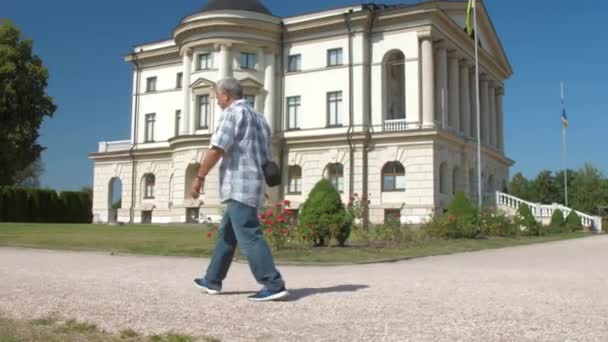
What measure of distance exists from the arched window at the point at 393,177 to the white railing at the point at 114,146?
2136 cm


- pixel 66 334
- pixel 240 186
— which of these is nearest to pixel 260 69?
pixel 240 186

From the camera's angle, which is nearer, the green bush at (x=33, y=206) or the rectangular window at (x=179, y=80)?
the green bush at (x=33, y=206)

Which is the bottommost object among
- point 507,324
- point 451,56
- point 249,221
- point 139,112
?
point 507,324

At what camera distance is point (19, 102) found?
1489 inches

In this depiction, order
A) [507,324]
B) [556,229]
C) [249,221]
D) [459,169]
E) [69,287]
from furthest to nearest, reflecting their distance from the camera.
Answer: [459,169]
[556,229]
[69,287]
[249,221]
[507,324]

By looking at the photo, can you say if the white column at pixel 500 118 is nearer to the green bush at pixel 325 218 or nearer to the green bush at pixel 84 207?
the green bush at pixel 84 207

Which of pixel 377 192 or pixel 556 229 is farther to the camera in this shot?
pixel 377 192

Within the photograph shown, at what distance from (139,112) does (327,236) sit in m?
34.3

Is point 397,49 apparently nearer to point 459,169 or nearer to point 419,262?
point 459,169

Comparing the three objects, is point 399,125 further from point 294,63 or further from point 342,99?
point 294,63

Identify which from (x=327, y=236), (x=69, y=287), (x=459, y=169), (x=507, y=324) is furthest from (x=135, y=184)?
(x=507, y=324)

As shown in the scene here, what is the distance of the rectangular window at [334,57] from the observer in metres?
38.8

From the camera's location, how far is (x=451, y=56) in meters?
40.9

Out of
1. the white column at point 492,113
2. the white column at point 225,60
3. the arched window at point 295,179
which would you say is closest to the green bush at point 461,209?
the arched window at point 295,179
